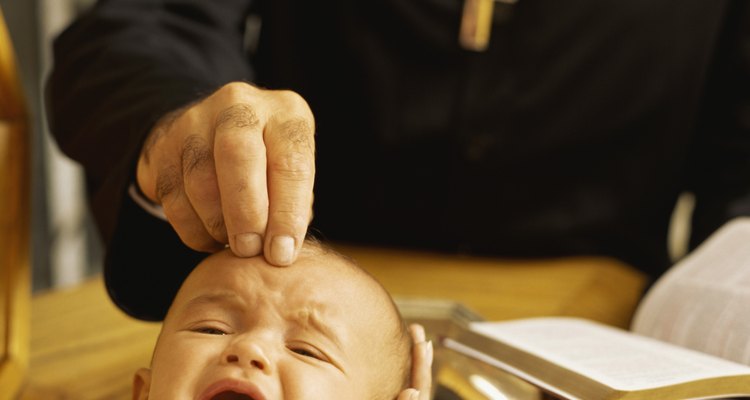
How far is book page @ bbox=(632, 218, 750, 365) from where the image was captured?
74 centimetres

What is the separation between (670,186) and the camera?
57.1 inches

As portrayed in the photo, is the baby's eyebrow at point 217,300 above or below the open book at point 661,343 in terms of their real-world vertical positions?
above

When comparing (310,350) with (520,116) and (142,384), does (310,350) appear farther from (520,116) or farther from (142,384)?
(520,116)

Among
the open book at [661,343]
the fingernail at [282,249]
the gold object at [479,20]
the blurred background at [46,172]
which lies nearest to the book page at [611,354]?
the open book at [661,343]

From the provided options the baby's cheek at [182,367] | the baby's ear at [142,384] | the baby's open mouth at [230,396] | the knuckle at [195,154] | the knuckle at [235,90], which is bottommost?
the baby's ear at [142,384]

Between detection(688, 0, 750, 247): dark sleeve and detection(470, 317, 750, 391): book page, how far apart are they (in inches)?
19.7

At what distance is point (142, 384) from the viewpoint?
2.06 feet

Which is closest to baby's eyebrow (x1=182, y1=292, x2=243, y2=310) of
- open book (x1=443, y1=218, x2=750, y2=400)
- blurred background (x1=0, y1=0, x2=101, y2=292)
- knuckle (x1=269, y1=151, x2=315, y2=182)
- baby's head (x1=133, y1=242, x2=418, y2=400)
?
baby's head (x1=133, y1=242, x2=418, y2=400)

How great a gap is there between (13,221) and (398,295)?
52cm

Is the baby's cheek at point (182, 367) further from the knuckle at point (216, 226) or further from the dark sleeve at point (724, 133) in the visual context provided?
the dark sleeve at point (724, 133)

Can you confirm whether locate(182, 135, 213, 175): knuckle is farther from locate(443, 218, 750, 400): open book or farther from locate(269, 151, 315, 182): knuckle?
locate(443, 218, 750, 400): open book

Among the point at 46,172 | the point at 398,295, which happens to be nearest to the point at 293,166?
the point at 398,295

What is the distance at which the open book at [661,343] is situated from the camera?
61cm

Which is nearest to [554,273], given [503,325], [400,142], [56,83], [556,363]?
[400,142]
